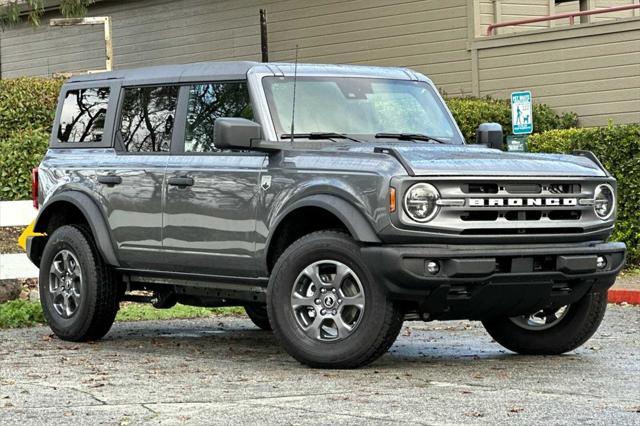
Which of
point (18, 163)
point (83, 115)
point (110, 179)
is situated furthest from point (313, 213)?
point (18, 163)

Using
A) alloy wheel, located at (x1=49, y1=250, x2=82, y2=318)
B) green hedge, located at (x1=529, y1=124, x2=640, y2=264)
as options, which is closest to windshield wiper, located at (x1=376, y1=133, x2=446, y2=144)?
alloy wheel, located at (x1=49, y1=250, x2=82, y2=318)

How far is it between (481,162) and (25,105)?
1423 cm

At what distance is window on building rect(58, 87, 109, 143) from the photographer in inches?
448

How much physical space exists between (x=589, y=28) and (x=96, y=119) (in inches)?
510

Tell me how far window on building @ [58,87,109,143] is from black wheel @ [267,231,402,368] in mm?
2744

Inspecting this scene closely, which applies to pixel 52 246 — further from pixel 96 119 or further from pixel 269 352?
pixel 269 352

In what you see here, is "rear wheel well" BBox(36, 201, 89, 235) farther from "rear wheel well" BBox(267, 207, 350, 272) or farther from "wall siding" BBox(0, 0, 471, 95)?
"wall siding" BBox(0, 0, 471, 95)

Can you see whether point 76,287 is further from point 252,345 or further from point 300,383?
point 300,383

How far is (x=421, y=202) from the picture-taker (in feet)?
28.6

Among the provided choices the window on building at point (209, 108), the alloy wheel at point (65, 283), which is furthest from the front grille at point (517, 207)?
the alloy wheel at point (65, 283)

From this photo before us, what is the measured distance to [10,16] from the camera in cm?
2503

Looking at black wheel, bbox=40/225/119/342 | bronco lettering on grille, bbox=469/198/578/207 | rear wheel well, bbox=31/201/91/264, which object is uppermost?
bronco lettering on grille, bbox=469/198/578/207

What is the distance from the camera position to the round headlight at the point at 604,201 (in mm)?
9508

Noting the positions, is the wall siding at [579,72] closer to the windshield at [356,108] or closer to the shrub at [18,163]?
the shrub at [18,163]
